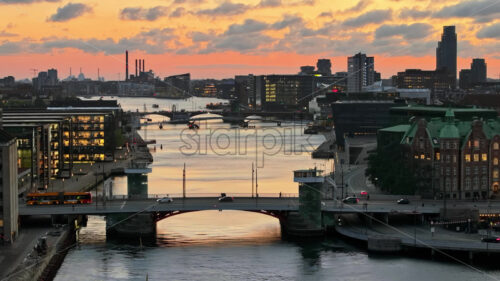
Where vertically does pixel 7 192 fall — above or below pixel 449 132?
below

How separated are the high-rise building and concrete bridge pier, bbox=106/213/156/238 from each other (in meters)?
7.31

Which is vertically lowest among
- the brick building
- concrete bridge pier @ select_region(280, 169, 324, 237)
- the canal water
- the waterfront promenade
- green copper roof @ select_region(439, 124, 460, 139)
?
the canal water

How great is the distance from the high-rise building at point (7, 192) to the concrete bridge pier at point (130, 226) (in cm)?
731

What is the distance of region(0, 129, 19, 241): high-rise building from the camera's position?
188 feet

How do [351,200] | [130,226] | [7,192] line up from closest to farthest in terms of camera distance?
1. [7,192]
2. [130,226]
3. [351,200]

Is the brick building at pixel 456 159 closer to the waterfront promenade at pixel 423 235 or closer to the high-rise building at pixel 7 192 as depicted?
the waterfront promenade at pixel 423 235

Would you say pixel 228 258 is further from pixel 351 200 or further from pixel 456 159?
pixel 456 159

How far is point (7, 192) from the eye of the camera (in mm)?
57719

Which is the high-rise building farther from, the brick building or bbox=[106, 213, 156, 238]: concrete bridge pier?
the brick building

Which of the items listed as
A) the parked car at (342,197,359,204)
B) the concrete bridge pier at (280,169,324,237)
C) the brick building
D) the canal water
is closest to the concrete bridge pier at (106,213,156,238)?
the canal water

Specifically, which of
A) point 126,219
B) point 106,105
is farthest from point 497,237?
point 106,105

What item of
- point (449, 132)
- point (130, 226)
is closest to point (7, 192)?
point (130, 226)

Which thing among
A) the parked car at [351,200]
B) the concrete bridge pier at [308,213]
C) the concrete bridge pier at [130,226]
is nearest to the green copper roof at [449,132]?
the parked car at [351,200]

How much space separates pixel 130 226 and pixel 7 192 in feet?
31.9
